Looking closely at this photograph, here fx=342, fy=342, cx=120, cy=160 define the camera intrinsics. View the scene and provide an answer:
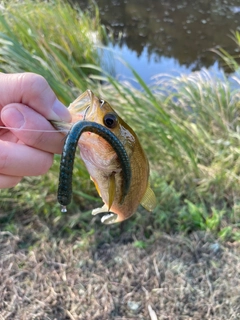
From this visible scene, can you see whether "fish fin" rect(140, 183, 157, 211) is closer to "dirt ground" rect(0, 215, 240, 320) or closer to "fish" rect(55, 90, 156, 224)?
"fish" rect(55, 90, 156, 224)

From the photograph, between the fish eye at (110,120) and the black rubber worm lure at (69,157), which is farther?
the fish eye at (110,120)

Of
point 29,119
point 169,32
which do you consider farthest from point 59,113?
point 169,32

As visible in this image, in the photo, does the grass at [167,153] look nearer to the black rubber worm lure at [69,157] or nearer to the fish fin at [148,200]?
the fish fin at [148,200]

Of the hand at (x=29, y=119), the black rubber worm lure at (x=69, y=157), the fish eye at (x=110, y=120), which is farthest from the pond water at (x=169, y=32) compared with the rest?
the black rubber worm lure at (x=69, y=157)

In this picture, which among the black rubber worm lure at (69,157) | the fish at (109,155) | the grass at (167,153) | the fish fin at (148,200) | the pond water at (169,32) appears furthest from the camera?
the pond water at (169,32)

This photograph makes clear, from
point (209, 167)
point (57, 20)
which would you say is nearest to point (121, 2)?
point (57, 20)

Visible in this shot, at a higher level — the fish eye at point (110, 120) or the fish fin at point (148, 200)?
the fish eye at point (110, 120)
